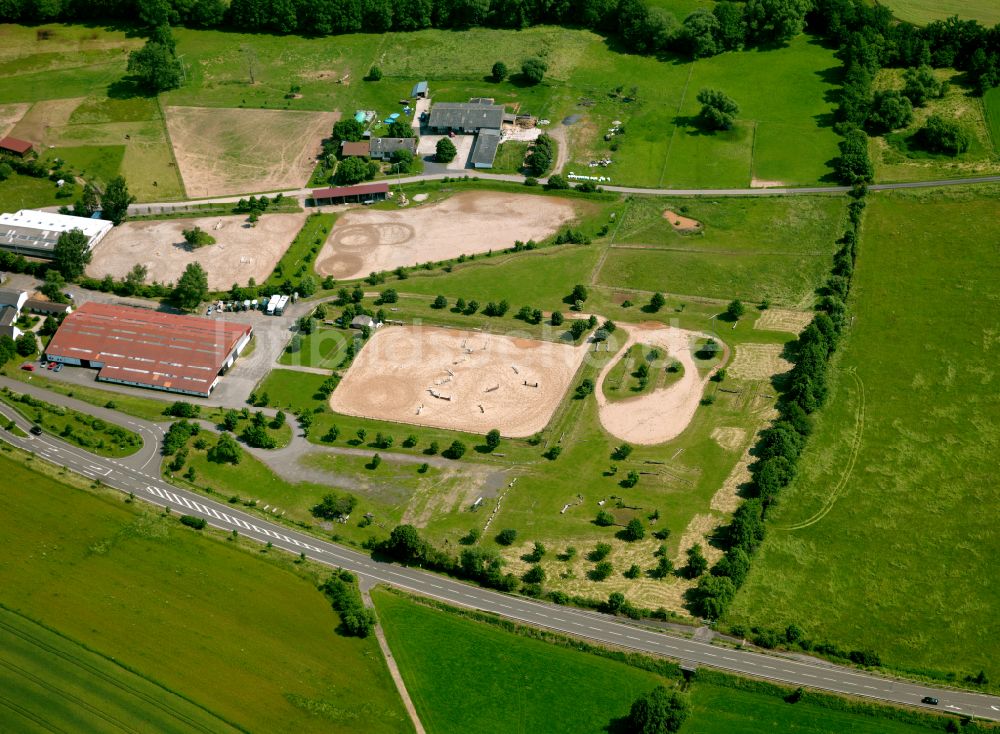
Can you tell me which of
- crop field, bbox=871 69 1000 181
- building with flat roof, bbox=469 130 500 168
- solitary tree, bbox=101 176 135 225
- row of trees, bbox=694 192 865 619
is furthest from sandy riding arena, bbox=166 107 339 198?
crop field, bbox=871 69 1000 181

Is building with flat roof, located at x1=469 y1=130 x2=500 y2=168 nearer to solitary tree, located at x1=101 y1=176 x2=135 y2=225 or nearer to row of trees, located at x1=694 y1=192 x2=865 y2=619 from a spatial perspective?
solitary tree, located at x1=101 y1=176 x2=135 y2=225

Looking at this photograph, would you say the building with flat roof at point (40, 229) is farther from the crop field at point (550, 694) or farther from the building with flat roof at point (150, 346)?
the crop field at point (550, 694)

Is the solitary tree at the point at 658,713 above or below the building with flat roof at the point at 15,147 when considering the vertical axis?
below

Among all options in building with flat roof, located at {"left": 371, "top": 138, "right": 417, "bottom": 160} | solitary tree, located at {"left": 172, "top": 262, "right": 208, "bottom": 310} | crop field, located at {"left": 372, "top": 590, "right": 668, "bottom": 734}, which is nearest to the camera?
crop field, located at {"left": 372, "top": 590, "right": 668, "bottom": 734}

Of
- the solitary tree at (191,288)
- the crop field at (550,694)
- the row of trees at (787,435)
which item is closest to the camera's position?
the crop field at (550,694)

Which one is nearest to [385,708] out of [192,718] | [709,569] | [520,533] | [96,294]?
[192,718]

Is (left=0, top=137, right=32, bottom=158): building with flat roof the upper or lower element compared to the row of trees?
upper

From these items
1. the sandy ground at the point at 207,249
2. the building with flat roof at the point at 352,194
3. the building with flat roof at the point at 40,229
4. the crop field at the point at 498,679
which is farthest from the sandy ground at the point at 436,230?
the crop field at the point at 498,679
